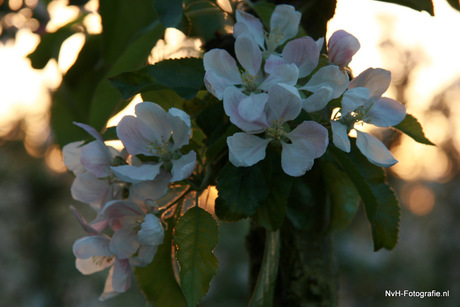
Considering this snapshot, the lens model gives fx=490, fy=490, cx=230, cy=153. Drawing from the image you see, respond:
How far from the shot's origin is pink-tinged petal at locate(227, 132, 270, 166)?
0.47m

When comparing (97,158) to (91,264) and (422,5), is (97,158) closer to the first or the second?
(91,264)

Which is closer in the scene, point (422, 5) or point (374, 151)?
point (374, 151)

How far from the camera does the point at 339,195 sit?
64 cm

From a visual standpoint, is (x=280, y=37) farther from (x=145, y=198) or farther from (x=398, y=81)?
(x=398, y=81)

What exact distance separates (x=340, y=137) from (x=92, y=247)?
0.99 ft

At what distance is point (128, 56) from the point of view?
28.4 inches

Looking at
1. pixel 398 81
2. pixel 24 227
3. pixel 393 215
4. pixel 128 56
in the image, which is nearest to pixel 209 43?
pixel 128 56

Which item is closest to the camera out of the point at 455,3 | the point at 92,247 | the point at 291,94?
the point at 291,94

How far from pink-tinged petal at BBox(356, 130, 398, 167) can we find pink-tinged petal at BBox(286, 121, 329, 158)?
0.07 metres

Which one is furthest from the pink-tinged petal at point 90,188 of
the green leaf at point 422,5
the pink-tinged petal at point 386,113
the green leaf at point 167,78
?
the green leaf at point 422,5

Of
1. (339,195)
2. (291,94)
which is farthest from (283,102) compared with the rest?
(339,195)

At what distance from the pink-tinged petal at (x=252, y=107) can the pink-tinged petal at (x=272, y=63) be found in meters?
0.05

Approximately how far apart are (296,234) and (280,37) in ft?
0.92

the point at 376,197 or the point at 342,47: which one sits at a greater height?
the point at 342,47
